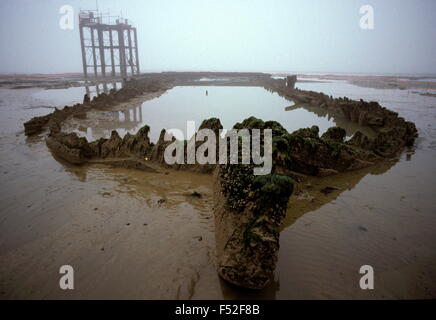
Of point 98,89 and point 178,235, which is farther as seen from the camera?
point 98,89

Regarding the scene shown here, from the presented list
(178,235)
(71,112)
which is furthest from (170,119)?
(178,235)

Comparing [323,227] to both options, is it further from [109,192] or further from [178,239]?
[109,192]

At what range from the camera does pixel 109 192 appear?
6469mm

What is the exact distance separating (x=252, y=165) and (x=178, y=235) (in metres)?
2.06

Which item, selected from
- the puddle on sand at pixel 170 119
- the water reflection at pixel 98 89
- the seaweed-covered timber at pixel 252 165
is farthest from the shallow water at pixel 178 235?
the water reflection at pixel 98 89

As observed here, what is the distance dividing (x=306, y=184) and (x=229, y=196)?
3630 millimetres

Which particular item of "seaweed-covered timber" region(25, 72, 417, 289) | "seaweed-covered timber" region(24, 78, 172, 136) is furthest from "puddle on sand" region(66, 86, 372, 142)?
"seaweed-covered timber" region(25, 72, 417, 289)

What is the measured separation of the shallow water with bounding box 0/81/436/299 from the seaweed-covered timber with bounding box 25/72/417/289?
39 centimetres

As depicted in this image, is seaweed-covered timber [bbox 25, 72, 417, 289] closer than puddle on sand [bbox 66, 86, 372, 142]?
Yes

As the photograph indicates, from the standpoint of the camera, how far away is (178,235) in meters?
4.76

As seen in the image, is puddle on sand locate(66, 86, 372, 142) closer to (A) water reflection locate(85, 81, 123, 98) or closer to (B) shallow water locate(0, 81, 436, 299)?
(B) shallow water locate(0, 81, 436, 299)

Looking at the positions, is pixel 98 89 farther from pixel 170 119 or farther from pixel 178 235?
pixel 178 235

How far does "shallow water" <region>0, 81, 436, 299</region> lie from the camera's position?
3641 mm

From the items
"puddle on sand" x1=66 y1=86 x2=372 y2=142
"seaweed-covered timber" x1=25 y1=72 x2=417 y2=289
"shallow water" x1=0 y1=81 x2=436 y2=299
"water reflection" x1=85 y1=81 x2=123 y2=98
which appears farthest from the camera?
"water reflection" x1=85 y1=81 x2=123 y2=98
